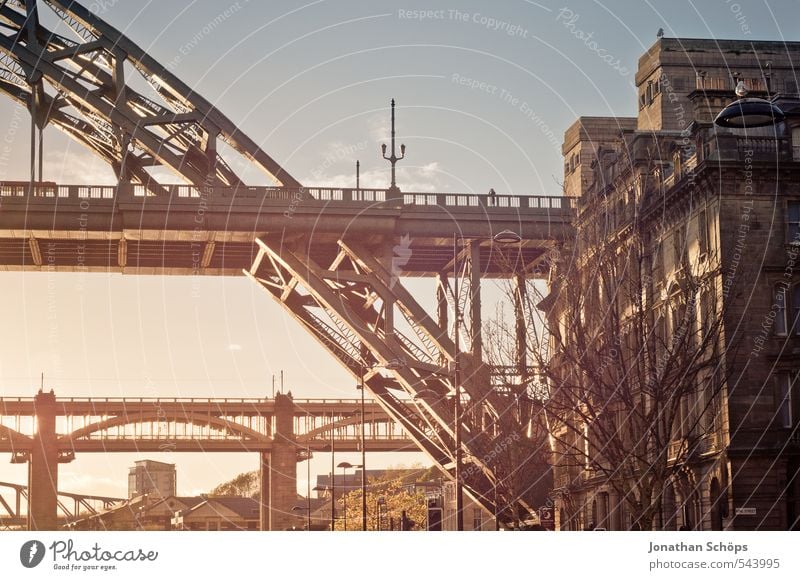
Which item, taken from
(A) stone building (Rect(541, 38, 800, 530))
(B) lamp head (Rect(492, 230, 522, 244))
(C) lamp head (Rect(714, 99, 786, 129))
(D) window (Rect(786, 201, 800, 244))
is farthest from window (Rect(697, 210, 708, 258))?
(C) lamp head (Rect(714, 99, 786, 129))

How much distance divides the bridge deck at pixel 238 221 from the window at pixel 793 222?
31.6ft

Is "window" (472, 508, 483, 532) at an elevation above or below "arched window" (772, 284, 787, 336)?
below

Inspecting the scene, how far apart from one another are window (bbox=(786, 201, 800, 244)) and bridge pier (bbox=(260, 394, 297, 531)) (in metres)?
108

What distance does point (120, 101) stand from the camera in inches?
2832

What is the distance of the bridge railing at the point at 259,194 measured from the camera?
7275 cm

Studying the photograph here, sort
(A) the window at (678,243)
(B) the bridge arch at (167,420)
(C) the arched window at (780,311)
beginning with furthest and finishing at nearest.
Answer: (B) the bridge arch at (167,420)
(A) the window at (678,243)
(C) the arched window at (780,311)

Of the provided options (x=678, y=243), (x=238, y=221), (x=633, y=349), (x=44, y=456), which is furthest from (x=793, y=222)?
(x=44, y=456)

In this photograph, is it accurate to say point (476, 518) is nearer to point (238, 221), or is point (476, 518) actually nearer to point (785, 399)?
point (238, 221)

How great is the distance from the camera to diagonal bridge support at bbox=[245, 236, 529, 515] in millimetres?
72562

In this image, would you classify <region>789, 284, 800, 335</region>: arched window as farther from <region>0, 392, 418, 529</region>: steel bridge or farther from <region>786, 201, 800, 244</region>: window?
<region>0, 392, 418, 529</region>: steel bridge

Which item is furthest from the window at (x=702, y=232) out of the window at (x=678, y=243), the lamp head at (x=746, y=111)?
the lamp head at (x=746, y=111)

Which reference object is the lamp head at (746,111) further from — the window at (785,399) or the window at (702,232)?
the window at (785,399)
